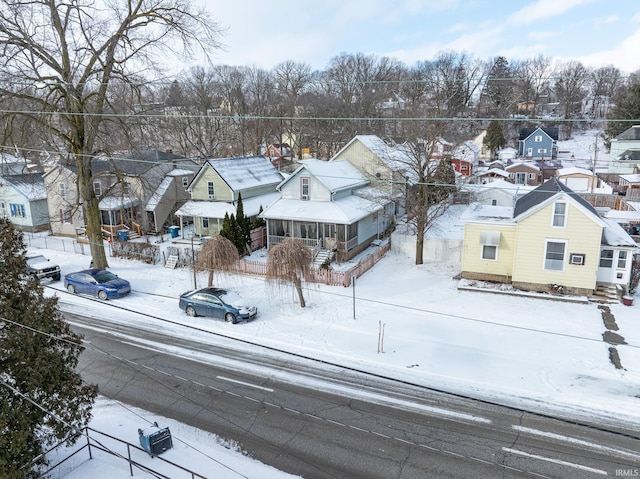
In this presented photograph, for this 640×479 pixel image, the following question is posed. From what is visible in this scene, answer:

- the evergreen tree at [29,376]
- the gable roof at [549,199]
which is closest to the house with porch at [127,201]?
the evergreen tree at [29,376]

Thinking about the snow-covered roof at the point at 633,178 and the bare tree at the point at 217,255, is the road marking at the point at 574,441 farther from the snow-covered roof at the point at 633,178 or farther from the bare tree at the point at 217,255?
the snow-covered roof at the point at 633,178

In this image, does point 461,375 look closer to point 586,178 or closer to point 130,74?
point 130,74

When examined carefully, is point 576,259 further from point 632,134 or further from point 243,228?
point 632,134

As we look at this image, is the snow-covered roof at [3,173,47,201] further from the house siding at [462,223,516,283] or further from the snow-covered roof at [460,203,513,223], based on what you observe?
the house siding at [462,223,516,283]

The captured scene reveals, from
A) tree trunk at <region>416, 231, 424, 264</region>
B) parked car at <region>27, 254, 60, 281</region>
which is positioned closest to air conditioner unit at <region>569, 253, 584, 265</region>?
tree trunk at <region>416, 231, 424, 264</region>

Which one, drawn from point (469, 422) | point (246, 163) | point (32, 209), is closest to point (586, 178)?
point (246, 163)

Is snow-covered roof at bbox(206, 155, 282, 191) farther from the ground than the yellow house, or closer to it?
farther from the ground
